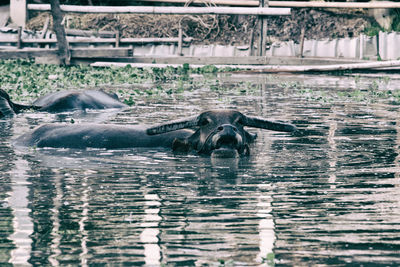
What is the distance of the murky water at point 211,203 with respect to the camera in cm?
462

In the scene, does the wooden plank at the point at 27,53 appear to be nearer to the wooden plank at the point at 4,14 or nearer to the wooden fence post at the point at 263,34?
the wooden fence post at the point at 263,34

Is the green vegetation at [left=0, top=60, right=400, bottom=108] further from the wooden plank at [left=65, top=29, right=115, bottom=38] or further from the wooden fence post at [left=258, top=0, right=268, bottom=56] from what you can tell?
the wooden plank at [left=65, top=29, right=115, bottom=38]

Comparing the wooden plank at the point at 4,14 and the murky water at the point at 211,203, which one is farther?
the wooden plank at the point at 4,14

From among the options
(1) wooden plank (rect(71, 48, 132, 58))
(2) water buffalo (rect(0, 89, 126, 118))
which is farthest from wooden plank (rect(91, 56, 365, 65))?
(2) water buffalo (rect(0, 89, 126, 118))

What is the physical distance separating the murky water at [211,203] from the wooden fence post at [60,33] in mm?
8765

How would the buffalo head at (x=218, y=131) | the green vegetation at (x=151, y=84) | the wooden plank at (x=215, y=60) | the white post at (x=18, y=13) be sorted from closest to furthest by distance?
1. the buffalo head at (x=218, y=131)
2. the green vegetation at (x=151, y=84)
3. the wooden plank at (x=215, y=60)
4. the white post at (x=18, y=13)

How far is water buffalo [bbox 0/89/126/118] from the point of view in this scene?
11.8 m

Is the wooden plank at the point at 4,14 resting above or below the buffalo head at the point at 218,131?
above

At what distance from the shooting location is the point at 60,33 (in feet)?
64.2

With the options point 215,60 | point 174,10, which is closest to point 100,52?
point 215,60

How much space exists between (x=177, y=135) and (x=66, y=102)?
367cm

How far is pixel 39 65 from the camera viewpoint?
20.7 meters

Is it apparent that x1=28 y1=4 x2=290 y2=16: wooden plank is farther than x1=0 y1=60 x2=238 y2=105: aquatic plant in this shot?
Yes

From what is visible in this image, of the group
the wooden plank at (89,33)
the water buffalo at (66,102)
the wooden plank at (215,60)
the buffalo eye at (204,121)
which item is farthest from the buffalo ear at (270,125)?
the wooden plank at (89,33)
